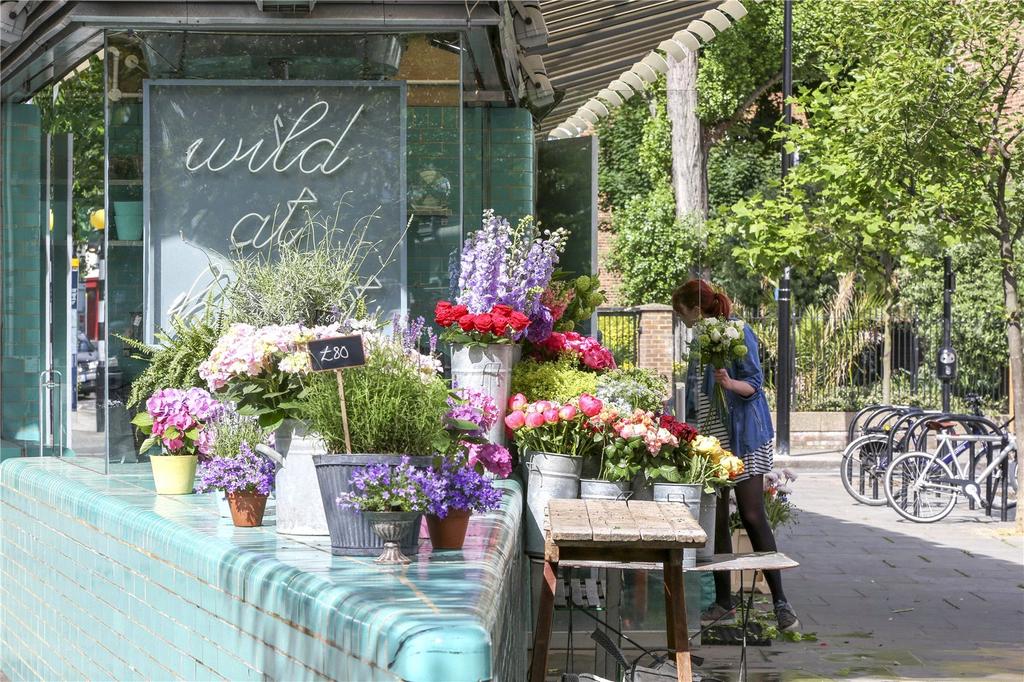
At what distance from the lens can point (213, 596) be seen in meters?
3.67

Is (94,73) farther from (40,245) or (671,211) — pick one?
(671,211)

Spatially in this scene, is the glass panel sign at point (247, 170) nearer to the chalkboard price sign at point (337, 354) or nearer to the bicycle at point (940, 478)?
the chalkboard price sign at point (337, 354)

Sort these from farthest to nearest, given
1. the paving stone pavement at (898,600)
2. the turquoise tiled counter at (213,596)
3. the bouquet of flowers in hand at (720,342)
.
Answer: the bouquet of flowers in hand at (720,342) < the paving stone pavement at (898,600) < the turquoise tiled counter at (213,596)

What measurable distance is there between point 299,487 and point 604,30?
450cm

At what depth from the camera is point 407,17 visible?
20.8ft

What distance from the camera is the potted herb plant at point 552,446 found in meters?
5.55

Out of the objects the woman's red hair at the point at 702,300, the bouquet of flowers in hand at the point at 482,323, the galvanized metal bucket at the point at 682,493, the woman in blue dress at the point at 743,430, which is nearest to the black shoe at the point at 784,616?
the woman in blue dress at the point at 743,430

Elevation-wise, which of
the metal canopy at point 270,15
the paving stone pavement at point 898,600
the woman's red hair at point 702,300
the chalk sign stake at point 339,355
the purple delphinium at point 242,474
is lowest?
the paving stone pavement at point 898,600

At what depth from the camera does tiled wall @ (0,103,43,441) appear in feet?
29.2

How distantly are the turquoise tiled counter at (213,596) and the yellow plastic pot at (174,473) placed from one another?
8cm

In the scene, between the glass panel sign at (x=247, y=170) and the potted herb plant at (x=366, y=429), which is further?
the glass panel sign at (x=247, y=170)

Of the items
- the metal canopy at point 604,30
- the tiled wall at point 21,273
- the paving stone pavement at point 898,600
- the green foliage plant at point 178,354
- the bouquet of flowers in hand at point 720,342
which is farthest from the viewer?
the tiled wall at point 21,273

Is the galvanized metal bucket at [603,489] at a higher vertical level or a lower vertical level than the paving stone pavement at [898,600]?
higher

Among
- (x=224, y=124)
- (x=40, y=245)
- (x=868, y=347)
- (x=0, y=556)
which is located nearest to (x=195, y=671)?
(x=0, y=556)
